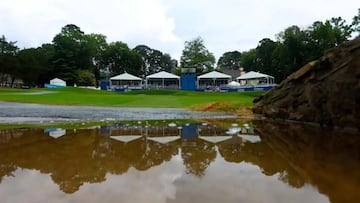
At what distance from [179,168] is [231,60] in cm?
15690

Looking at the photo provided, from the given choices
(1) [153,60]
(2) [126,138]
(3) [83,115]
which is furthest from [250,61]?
(2) [126,138]

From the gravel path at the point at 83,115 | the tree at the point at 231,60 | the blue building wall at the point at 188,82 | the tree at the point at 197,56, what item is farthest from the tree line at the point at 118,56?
the gravel path at the point at 83,115

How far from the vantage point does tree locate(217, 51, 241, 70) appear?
158975 mm

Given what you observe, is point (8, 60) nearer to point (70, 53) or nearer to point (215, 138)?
point (70, 53)

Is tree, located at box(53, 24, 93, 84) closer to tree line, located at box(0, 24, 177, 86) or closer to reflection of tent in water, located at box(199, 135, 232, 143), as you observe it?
tree line, located at box(0, 24, 177, 86)

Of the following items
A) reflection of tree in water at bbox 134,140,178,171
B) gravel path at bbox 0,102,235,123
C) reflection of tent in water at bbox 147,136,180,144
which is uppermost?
gravel path at bbox 0,102,235,123

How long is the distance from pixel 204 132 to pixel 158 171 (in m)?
6.10

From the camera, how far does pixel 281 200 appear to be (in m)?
4.75

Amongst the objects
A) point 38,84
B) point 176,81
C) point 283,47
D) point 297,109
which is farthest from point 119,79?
point 297,109

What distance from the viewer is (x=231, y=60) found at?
A: 161 metres

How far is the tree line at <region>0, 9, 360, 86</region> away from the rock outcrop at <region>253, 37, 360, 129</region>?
49.6m

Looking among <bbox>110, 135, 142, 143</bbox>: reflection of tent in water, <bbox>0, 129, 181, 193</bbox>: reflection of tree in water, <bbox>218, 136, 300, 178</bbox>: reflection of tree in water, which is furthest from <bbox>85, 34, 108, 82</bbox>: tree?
<bbox>218, 136, 300, 178</bbox>: reflection of tree in water

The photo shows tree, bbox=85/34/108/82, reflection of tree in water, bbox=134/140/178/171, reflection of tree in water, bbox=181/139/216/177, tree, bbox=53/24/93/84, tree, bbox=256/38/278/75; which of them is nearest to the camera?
reflection of tree in water, bbox=181/139/216/177

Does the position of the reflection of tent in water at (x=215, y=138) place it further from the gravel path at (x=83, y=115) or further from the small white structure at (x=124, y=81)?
the small white structure at (x=124, y=81)
